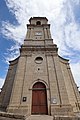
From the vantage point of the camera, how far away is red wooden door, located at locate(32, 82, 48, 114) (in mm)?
14734

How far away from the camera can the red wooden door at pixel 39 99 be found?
14.7 m

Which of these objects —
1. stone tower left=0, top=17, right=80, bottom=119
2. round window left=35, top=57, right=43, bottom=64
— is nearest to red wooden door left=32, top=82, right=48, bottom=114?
stone tower left=0, top=17, right=80, bottom=119

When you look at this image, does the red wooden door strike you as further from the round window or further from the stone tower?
the round window

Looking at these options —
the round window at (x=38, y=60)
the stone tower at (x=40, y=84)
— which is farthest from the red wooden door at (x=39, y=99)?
the round window at (x=38, y=60)

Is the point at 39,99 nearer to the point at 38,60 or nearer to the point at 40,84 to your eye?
the point at 40,84

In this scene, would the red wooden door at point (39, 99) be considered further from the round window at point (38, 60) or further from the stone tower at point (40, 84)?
the round window at point (38, 60)

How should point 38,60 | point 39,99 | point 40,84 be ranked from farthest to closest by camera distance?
point 38,60, point 40,84, point 39,99

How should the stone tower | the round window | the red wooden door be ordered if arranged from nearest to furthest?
the stone tower → the red wooden door → the round window

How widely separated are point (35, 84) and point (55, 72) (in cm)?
305

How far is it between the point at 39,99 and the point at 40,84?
1807 millimetres

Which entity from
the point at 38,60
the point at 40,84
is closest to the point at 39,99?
the point at 40,84

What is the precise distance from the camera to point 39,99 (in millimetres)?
15305

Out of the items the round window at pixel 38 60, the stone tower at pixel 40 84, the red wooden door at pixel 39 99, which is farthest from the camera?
the round window at pixel 38 60

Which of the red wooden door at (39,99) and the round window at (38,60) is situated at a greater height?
the round window at (38,60)
